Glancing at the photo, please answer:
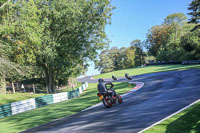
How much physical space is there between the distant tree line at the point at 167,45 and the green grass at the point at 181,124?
3834 centimetres

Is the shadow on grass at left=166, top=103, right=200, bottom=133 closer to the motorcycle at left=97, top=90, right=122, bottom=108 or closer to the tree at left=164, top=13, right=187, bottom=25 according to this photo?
the motorcycle at left=97, top=90, right=122, bottom=108

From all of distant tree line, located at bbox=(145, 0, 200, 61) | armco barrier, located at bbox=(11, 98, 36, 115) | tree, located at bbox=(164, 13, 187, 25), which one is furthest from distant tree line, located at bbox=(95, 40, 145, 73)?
armco barrier, located at bbox=(11, 98, 36, 115)

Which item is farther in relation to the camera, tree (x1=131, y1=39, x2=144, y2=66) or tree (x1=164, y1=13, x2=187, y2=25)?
tree (x1=131, y1=39, x2=144, y2=66)

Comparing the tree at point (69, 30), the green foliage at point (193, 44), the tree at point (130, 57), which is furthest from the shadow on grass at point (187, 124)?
the tree at point (130, 57)

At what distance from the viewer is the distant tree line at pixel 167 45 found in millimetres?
49247

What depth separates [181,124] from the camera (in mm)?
6250

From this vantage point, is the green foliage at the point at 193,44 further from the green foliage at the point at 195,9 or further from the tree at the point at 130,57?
the tree at the point at 130,57

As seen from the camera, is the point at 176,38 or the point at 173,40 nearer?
the point at 173,40

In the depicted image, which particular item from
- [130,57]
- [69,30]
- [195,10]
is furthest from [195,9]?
[130,57]

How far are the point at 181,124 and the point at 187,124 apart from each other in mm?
186

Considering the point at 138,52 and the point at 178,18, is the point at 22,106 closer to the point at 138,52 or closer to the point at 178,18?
the point at 178,18

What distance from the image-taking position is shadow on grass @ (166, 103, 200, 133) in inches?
226

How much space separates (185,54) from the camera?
54312 mm

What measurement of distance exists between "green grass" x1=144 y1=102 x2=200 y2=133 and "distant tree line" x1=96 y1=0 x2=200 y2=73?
3834 cm
